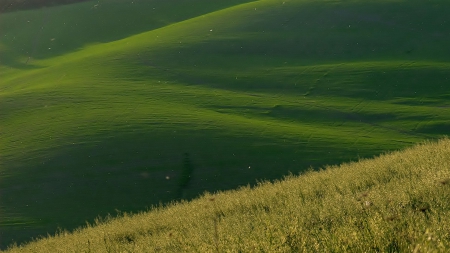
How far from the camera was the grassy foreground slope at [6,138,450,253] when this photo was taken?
615 centimetres

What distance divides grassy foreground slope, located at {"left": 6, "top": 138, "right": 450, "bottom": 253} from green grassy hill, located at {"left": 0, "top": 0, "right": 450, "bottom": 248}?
7.95 metres

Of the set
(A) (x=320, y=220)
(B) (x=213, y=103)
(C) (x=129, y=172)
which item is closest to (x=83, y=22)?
(B) (x=213, y=103)

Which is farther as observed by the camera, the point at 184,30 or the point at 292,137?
the point at 184,30

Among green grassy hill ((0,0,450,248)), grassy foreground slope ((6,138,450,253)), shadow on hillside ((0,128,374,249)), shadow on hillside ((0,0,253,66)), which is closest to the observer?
grassy foreground slope ((6,138,450,253))

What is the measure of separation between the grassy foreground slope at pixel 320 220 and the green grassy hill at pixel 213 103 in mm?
7953

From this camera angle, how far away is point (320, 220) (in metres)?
8.03

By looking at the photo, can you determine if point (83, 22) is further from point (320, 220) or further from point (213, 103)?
point (320, 220)

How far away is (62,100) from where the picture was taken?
3072 centimetres

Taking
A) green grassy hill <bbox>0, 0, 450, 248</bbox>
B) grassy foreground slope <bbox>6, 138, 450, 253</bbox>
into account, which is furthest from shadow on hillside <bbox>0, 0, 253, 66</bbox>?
grassy foreground slope <bbox>6, 138, 450, 253</bbox>

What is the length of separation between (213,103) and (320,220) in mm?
21611

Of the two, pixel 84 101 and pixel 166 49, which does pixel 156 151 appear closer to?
pixel 84 101

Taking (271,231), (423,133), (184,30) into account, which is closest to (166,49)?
(184,30)

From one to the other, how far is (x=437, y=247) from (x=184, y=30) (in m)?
38.6

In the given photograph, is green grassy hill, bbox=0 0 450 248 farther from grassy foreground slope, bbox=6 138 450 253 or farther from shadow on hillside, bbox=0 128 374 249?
grassy foreground slope, bbox=6 138 450 253
